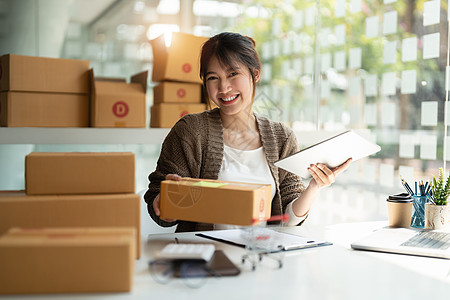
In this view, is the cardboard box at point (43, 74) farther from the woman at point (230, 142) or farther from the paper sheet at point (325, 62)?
the paper sheet at point (325, 62)

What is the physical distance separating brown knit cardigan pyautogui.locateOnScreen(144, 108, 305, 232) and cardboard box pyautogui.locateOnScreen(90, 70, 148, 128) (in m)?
0.54

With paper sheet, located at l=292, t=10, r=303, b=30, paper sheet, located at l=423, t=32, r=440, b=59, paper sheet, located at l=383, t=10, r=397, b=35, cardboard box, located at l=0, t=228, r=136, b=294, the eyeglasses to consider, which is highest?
paper sheet, located at l=292, t=10, r=303, b=30

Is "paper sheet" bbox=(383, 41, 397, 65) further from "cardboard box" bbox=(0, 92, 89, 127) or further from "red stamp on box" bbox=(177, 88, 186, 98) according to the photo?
"cardboard box" bbox=(0, 92, 89, 127)

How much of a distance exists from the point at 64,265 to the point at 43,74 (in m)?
1.53

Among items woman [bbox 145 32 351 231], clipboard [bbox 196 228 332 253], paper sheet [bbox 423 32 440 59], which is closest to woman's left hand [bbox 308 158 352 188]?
woman [bbox 145 32 351 231]

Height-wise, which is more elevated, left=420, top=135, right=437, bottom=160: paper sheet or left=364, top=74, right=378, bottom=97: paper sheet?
left=364, top=74, right=378, bottom=97: paper sheet

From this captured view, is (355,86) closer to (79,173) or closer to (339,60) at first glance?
(339,60)

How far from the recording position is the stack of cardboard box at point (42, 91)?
2.18 meters

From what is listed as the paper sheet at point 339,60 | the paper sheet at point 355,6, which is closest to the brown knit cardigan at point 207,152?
the paper sheet at point 339,60

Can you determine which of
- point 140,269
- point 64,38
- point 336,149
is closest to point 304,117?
point 64,38

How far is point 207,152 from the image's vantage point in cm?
184

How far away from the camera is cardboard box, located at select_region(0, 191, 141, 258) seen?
110cm

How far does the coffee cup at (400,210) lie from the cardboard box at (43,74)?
5.09ft

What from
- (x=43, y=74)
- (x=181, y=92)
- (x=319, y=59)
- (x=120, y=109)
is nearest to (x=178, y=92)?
(x=181, y=92)
